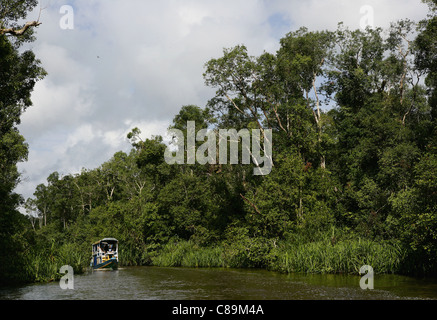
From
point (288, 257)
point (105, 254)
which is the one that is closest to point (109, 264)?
point (105, 254)

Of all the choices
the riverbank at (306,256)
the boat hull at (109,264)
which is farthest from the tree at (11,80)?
the riverbank at (306,256)

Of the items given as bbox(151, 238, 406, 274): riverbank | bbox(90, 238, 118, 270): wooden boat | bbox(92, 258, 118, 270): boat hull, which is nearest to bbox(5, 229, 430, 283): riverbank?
bbox(151, 238, 406, 274): riverbank

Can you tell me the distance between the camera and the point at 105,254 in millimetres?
30812

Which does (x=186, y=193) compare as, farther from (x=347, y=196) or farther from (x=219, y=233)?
(x=347, y=196)

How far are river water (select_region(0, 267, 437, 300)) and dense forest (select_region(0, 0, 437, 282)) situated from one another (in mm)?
1839

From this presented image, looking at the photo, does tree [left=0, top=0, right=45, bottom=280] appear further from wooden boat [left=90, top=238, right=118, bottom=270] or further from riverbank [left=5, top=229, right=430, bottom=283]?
wooden boat [left=90, top=238, right=118, bottom=270]

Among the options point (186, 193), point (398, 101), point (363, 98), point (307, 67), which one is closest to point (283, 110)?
point (307, 67)

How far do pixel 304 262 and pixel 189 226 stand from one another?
52.6 feet

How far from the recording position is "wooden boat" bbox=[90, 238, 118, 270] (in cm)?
2898

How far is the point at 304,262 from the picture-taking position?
21.2 meters

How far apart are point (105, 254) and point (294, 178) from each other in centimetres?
1543

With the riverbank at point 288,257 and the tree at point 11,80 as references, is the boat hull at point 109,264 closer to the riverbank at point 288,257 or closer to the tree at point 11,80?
the riverbank at point 288,257

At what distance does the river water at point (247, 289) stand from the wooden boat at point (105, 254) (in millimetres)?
9278

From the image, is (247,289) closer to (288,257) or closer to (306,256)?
(306,256)
